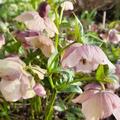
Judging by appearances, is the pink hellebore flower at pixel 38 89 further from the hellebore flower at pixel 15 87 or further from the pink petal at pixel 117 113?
the pink petal at pixel 117 113

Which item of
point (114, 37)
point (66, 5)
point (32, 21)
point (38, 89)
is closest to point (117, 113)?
point (38, 89)

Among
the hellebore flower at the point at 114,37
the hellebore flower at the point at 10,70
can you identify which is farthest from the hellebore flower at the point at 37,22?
the hellebore flower at the point at 114,37

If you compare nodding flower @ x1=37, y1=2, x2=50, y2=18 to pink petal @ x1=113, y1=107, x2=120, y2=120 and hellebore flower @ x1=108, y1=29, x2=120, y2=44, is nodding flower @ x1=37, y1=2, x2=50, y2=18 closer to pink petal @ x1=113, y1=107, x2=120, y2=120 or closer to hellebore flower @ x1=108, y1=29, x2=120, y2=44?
pink petal @ x1=113, y1=107, x2=120, y2=120

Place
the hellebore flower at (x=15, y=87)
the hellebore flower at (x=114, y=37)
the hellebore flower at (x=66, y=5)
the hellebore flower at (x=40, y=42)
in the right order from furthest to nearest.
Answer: the hellebore flower at (x=114, y=37) → the hellebore flower at (x=66, y=5) → the hellebore flower at (x=40, y=42) → the hellebore flower at (x=15, y=87)

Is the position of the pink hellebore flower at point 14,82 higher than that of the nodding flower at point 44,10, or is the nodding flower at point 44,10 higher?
the nodding flower at point 44,10

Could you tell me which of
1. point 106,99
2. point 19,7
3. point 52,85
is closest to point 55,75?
point 52,85

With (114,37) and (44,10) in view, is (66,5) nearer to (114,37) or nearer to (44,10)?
(44,10)
